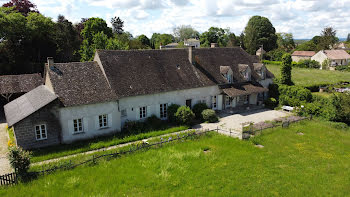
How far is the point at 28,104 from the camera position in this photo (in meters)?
22.0

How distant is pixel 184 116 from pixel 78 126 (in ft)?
33.6

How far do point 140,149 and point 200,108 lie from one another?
1099cm

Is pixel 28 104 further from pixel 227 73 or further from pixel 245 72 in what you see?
pixel 245 72

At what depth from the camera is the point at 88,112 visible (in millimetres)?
22000

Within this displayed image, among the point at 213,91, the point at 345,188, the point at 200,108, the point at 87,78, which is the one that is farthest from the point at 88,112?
the point at 345,188

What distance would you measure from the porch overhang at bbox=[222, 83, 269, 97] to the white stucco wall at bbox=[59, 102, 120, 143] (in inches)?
562

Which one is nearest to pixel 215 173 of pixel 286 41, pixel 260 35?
pixel 260 35

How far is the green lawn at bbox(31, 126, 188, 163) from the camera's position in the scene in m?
18.9

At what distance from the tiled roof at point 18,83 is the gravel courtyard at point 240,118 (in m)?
20.3

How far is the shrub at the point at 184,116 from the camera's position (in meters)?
25.6

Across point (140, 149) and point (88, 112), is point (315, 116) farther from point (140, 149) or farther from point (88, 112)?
point (88, 112)

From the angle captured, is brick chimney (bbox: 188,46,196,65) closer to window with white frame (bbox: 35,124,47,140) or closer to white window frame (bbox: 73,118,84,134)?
white window frame (bbox: 73,118,84,134)

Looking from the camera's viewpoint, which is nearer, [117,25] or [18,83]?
[18,83]

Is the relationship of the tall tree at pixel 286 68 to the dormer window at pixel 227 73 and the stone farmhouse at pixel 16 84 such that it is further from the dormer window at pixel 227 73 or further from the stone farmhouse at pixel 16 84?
the stone farmhouse at pixel 16 84
